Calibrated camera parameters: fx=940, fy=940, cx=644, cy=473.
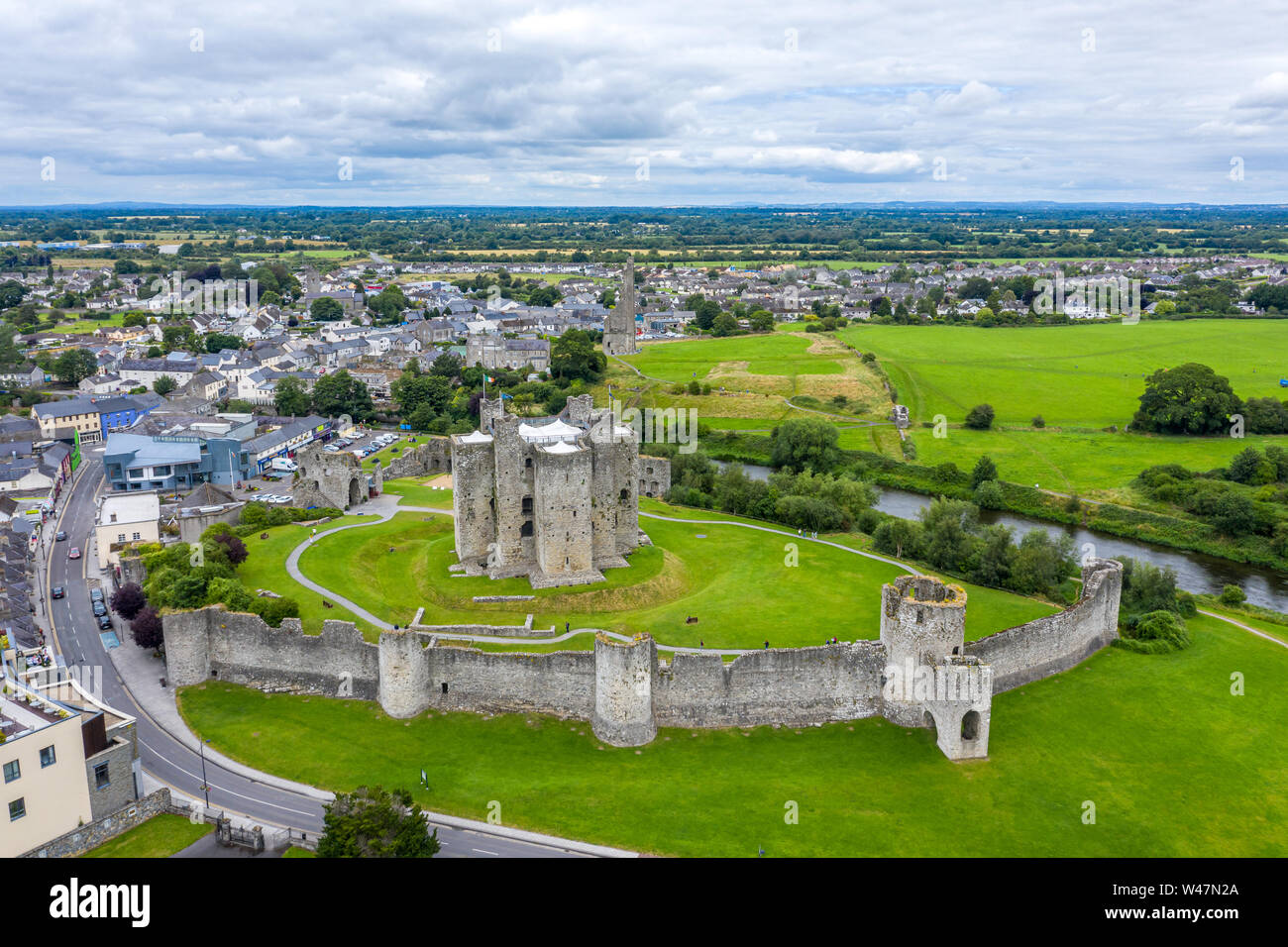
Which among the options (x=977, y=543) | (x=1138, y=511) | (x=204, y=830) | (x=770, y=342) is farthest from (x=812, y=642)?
(x=770, y=342)

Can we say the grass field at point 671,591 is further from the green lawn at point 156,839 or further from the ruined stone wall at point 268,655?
the green lawn at point 156,839

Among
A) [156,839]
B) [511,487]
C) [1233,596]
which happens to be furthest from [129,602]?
[1233,596]

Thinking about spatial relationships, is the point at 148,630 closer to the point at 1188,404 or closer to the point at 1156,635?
the point at 1156,635

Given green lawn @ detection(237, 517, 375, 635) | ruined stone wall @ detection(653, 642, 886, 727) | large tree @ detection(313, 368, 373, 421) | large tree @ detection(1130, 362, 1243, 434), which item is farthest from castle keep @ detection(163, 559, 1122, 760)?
large tree @ detection(313, 368, 373, 421)

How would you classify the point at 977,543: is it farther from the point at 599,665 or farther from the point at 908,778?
the point at 599,665

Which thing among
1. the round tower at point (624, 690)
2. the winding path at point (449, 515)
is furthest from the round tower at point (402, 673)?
the round tower at point (624, 690)

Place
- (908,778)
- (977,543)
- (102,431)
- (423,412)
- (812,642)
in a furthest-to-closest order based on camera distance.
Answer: (423,412), (102,431), (977,543), (812,642), (908,778)
